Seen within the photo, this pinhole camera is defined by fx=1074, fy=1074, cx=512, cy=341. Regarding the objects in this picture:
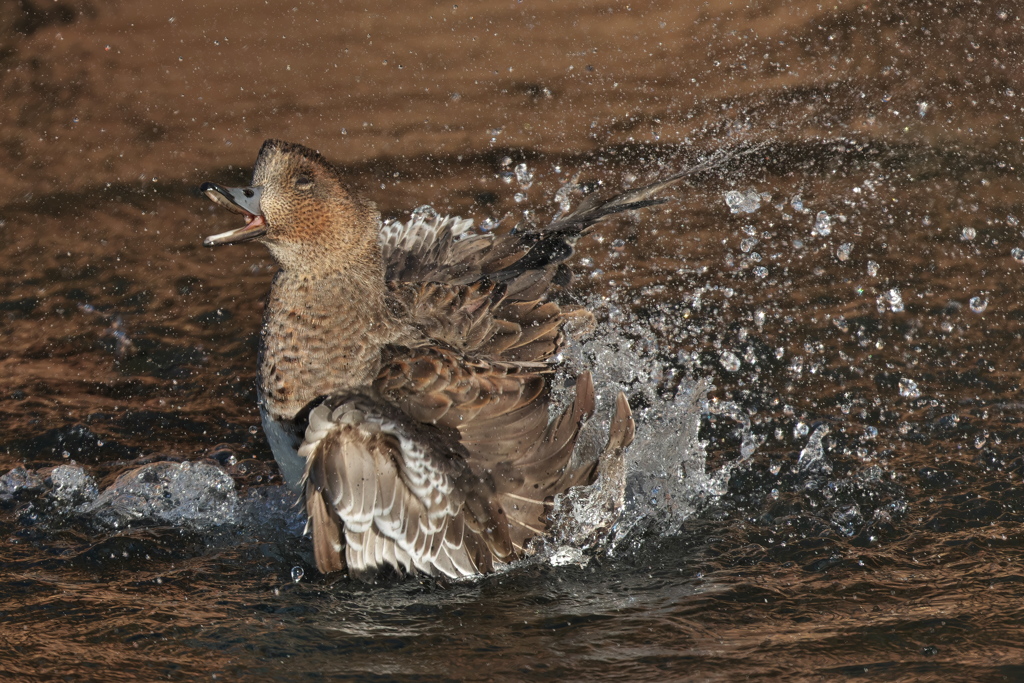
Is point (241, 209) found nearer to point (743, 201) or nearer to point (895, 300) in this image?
point (895, 300)

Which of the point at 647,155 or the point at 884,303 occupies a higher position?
the point at 647,155

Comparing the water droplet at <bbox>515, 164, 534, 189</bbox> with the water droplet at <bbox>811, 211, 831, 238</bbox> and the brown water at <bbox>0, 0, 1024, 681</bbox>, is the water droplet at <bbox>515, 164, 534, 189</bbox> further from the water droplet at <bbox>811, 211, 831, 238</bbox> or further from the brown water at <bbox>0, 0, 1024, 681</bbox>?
the water droplet at <bbox>811, 211, 831, 238</bbox>

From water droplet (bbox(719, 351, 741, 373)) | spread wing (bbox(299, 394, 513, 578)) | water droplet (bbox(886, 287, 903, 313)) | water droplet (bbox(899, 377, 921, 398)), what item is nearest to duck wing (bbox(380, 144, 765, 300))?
water droplet (bbox(719, 351, 741, 373))

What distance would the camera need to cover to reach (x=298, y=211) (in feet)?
12.6

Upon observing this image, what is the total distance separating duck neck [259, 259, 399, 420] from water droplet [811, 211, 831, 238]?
345 cm

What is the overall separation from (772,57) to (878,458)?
4215mm

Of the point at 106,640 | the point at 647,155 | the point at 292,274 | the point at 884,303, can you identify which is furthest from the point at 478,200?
the point at 106,640

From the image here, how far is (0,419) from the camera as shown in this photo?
5.00 metres

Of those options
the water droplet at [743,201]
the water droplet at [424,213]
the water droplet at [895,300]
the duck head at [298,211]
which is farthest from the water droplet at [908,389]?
the duck head at [298,211]

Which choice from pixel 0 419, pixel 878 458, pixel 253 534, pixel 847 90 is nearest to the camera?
pixel 253 534

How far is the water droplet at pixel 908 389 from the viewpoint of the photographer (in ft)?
16.5

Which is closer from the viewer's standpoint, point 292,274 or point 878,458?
point 292,274

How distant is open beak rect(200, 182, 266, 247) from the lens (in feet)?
12.1

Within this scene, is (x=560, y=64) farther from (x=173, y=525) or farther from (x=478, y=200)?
(x=173, y=525)
